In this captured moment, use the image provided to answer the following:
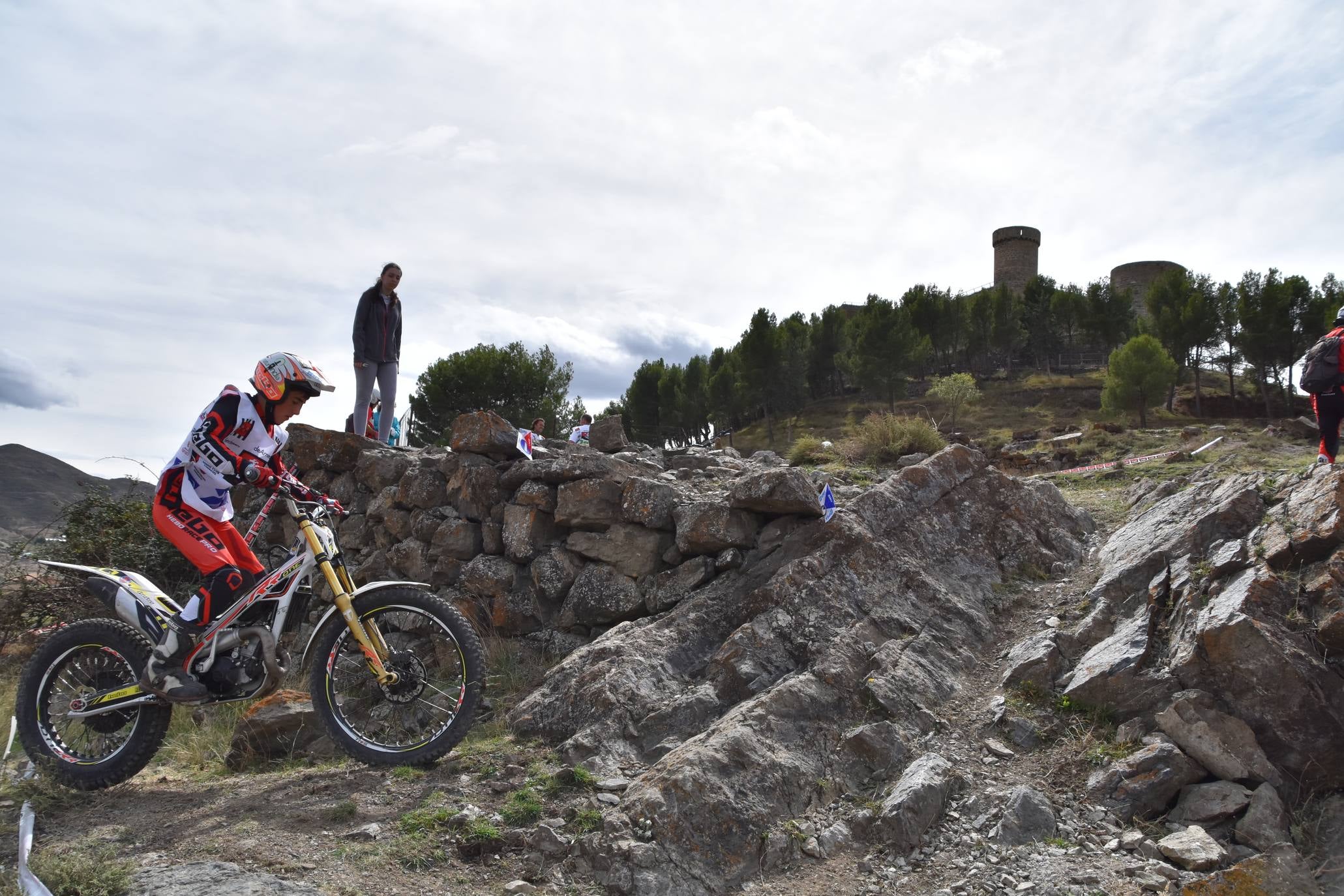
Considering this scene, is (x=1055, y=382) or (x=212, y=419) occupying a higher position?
(x=1055, y=382)

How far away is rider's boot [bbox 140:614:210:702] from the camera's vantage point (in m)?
4.43

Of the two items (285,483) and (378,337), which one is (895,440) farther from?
(285,483)

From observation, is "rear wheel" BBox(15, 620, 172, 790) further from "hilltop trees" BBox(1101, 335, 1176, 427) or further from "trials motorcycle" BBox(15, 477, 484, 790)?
Answer: "hilltop trees" BBox(1101, 335, 1176, 427)

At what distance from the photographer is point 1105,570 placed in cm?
628

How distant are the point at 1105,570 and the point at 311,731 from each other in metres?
5.81

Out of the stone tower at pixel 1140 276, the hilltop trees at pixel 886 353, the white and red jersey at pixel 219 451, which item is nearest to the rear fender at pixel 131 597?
the white and red jersey at pixel 219 451

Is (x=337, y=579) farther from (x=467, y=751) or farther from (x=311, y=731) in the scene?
(x=311, y=731)

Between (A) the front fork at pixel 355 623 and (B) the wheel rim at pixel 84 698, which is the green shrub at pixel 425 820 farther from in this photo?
(B) the wheel rim at pixel 84 698

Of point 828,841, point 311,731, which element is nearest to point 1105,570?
point 828,841

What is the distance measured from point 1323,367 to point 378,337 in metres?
8.69

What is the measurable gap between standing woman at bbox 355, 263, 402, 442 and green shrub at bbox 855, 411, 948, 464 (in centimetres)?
663

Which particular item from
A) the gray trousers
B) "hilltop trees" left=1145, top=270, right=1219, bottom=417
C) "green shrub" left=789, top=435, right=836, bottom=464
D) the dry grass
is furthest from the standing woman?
"hilltop trees" left=1145, top=270, right=1219, bottom=417

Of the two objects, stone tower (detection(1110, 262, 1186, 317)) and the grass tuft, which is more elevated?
stone tower (detection(1110, 262, 1186, 317))

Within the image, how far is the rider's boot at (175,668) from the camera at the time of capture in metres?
4.43
